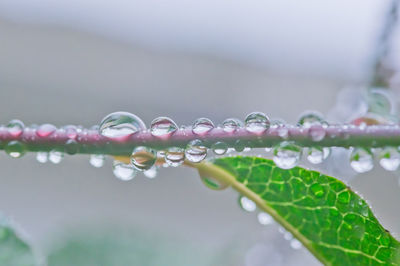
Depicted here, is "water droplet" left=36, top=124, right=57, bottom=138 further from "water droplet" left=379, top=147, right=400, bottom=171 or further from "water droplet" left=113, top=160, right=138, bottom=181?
"water droplet" left=379, top=147, right=400, bottom=171

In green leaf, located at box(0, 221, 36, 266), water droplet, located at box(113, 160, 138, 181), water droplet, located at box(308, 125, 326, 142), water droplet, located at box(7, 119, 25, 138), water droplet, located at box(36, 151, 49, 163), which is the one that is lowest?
green leaf, located at box(0, 221, 36, 266)

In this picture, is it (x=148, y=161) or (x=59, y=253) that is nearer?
(x=148, y=161)

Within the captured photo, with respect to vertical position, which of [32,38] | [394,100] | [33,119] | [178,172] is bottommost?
[178,172]

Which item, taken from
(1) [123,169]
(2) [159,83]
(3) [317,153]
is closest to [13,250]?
(1) [123,169]

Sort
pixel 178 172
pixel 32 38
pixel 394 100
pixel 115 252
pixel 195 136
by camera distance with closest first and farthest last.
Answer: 1. pixel 195 136
2. pixel 394 100
3. pixel 115 252
4. pixel 178 172
5. pixel 32 38

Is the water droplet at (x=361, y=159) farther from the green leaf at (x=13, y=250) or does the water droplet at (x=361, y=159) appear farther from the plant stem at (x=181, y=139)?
the green leaf at (x=13, y=250)

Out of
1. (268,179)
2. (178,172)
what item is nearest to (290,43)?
(178,172)

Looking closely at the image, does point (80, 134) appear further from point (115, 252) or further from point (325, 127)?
point (115, 252)

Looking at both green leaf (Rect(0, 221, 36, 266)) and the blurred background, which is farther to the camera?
the blurred background

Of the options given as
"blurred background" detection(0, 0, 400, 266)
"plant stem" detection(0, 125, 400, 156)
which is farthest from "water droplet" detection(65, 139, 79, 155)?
"blurred background" detection(0, 0, 400, 266)
